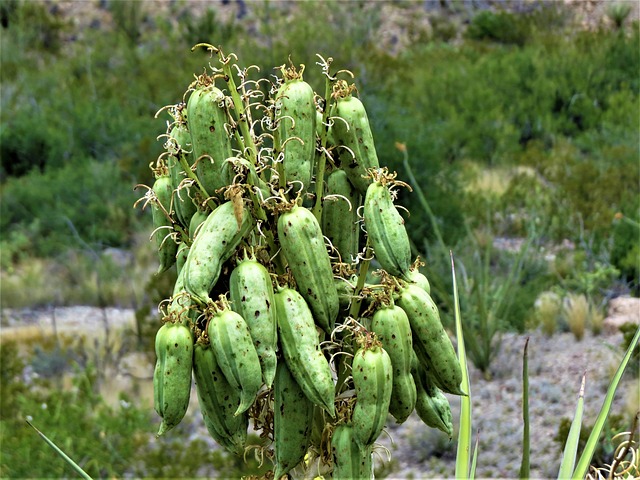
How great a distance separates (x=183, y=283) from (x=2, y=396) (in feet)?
15.2

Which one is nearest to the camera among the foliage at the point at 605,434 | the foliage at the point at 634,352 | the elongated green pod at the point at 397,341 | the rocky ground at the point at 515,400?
the elongated green pod at the point at 397,341

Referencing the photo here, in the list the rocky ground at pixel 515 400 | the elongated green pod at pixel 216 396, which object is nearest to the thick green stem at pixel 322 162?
the elongated green pod at pixel 216 396

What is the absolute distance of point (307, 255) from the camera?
159 cm

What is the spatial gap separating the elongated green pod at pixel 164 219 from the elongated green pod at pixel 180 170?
1.2 inches

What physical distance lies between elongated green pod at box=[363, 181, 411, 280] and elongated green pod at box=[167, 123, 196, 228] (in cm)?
36

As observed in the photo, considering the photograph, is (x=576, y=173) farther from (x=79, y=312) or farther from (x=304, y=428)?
(x=304, y=428)

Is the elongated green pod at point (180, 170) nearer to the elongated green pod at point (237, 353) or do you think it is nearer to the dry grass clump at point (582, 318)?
the elongated green pod at point (237, 353)

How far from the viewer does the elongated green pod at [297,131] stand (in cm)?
167

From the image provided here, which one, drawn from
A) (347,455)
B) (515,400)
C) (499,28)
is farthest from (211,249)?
(499,28)

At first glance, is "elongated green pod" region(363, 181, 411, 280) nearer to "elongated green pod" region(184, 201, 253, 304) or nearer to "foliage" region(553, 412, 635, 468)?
"elongated green pod" region(184, 201, 253, 304)

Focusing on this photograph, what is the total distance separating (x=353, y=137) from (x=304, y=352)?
437mm

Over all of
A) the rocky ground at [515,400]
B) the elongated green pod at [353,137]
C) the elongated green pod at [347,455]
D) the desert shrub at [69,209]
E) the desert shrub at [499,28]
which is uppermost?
the elongated green pod at [353,137]

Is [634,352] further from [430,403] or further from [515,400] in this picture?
[430,403]

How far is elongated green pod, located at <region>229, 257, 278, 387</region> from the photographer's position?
1554 millimetres
